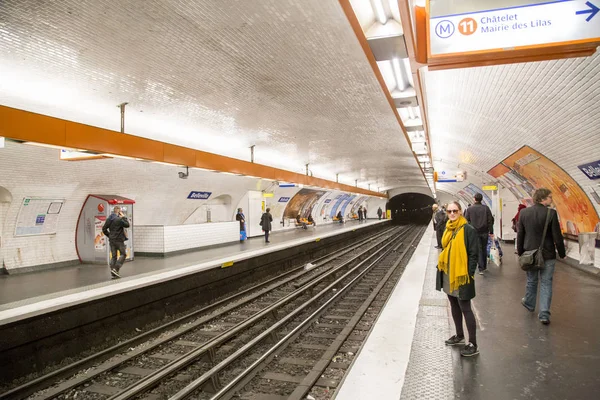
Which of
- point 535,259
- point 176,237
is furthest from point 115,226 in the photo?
point 535,259

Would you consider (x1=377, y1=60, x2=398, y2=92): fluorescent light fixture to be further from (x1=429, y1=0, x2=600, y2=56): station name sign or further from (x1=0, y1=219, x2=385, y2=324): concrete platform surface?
(x1=0, y1=219, x2=385, y2=324): concrete platform surface

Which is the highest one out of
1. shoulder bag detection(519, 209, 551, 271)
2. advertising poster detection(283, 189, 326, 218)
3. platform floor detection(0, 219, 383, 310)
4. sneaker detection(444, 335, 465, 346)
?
advertising poster detection(283, 189, 326, 218)

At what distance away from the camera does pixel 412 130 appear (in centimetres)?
953

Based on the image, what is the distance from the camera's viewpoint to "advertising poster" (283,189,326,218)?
2244 centimetres

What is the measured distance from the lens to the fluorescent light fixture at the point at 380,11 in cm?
386

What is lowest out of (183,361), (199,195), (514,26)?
(183,361)

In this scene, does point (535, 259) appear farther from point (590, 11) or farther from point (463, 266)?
point (590, 11)

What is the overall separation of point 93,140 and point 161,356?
3.16 metres

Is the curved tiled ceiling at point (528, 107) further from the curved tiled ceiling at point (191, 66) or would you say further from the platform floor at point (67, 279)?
the platform floor at point (67, 279)

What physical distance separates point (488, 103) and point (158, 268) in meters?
7.40

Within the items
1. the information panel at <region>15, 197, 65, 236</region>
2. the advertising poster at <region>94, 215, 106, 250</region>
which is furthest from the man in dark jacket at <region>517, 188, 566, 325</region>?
the information panel at <region>15, 197, 65, 236</region>

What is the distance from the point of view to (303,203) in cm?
2452

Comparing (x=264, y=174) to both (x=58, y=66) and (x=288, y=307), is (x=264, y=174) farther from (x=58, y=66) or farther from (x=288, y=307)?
(x=58, y=66)

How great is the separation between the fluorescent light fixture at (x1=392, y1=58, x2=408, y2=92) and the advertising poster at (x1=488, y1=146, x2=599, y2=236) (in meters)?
3.02
